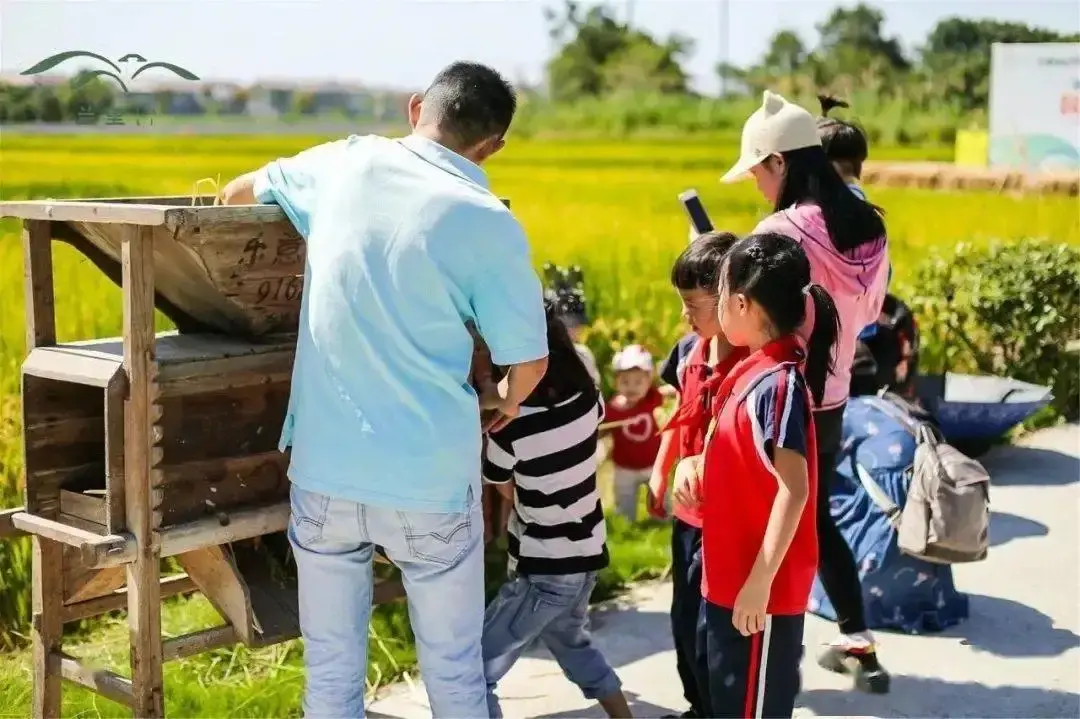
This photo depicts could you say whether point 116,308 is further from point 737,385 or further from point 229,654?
point 737,385

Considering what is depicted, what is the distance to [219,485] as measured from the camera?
3.29m

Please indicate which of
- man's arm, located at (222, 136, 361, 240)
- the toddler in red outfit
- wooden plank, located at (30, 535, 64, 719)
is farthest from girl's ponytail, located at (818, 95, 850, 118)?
wooden plank, located at (30, 535, 64, 719)

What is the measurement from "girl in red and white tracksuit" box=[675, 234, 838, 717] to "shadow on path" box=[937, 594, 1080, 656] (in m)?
1.66

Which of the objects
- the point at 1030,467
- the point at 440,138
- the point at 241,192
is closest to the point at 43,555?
the point at 241,192

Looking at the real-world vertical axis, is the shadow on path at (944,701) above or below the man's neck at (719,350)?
below

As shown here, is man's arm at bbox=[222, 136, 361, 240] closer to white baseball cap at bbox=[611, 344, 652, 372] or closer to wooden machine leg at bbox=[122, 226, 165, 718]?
wooden machine leg at bbox=[122, 226, 165, 718]

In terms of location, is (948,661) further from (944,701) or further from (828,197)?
(828,197)

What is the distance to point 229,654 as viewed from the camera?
14.5ft

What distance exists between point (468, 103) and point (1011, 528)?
3922 millimetres

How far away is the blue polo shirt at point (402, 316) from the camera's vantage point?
9.17ft

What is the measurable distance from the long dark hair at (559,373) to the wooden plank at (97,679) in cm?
122

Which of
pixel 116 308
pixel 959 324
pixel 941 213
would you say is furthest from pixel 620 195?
pixel 116 308

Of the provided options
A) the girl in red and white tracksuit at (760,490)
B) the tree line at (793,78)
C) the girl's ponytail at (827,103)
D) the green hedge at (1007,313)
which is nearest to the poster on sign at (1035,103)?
the tree line at (793,78)

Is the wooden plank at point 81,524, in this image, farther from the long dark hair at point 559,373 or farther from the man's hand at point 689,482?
the man's hand at point 689,482
